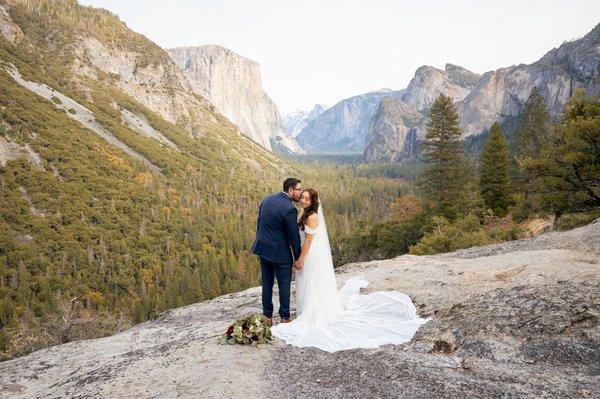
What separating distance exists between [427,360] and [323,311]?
9.03 feet

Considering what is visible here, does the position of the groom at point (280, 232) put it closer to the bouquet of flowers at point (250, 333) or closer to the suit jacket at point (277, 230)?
the suit jacket at point (277, 230)

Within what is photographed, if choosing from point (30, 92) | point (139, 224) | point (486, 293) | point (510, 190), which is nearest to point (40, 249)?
point (139, 224)

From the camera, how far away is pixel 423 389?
5645 millimetres

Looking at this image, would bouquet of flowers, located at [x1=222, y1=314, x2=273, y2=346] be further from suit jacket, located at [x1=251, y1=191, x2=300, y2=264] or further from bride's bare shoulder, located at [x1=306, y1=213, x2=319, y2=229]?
bride's bare shoulder, located at [x1=306, y1=213, x2=319, y2=229]

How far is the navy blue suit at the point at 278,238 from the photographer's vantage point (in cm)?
829

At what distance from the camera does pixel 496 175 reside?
42406 millimetres

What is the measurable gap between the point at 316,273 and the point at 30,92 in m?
136

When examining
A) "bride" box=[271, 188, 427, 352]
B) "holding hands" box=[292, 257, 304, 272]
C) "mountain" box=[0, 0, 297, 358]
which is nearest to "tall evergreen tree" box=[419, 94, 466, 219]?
"mountain" box=[0, 0, 297, 358]

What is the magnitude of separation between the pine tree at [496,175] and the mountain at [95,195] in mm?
38410

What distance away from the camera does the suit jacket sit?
8.28 metres

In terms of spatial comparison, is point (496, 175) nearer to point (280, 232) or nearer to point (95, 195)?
point (280, 232)

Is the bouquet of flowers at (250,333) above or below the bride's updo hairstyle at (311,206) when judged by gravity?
below

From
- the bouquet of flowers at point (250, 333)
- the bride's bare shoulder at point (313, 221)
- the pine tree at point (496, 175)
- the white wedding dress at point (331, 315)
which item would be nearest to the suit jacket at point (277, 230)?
the bride's bare shoulder at point (313, 221)

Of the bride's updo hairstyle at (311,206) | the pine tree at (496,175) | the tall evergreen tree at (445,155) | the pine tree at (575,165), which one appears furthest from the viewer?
the pine tree at (496,175)
